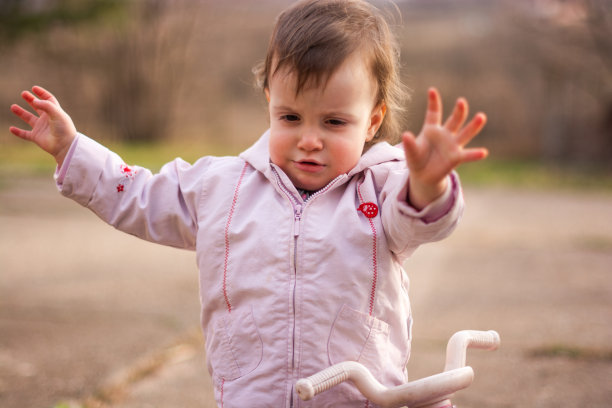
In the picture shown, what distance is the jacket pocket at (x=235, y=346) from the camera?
1.51m

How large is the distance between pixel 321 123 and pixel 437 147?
32 cm

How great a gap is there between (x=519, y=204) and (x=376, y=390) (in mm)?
5483

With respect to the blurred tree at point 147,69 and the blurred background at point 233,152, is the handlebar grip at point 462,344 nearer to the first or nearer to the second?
the blurred background at point 233,152

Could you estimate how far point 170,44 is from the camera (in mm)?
11781

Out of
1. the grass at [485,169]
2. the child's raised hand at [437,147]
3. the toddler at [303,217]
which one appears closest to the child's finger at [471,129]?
the child's raised hand at [437,147]

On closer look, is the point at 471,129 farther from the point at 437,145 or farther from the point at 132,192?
the point at 132,192

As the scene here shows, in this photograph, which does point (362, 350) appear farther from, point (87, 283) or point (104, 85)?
point (104, 85)

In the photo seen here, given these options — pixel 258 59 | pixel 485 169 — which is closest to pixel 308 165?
pixel 258 59

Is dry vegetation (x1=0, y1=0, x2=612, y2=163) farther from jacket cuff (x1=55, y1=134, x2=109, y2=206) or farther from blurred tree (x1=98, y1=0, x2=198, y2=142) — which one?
jacket cuff (x1=55, y1=134, x2=109, y2=206)

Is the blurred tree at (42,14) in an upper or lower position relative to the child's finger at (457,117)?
upper

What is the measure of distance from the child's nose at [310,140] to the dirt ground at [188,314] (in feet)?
3.84

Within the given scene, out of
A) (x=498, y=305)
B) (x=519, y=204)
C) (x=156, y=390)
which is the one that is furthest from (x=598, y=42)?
(x=156, y=390)

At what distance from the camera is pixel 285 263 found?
1488mm

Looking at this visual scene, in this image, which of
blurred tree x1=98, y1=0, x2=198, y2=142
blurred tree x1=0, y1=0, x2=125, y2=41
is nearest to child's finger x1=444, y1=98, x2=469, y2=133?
blurred tree x1=0, y1=0, x2=125, y2=41
